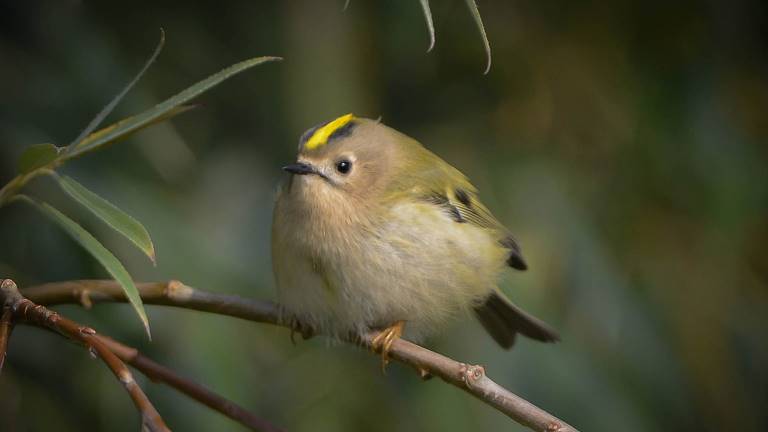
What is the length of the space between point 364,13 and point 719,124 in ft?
3.30

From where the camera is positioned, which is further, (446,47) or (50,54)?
(446,47)

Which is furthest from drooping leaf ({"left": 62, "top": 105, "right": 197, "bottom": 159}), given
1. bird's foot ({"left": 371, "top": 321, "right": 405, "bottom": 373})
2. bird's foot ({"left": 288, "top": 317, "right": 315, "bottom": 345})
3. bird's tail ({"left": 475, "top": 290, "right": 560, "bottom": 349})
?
bird's tail ({"left": 475, "top": 290, "right": 560, "bottom": 349})

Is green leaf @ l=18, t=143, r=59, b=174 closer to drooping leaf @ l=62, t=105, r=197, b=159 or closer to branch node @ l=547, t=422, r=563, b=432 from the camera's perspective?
drooping leaf @ l=62, t=105, r=197, b=159

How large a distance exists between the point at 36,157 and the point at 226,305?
1.30ft

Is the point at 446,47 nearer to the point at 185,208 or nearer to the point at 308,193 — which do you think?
the point at 185,208

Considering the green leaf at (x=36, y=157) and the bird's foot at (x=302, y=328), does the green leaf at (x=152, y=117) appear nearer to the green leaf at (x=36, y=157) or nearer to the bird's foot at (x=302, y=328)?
the green leaf at (x=36, y=157)

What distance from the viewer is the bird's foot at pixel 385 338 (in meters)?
1.97

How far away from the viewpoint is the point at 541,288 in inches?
103

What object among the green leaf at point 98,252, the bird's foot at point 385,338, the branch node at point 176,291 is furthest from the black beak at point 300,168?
the green leaf at point 98,252

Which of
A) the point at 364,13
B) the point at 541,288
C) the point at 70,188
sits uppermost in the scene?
the point at 364,13

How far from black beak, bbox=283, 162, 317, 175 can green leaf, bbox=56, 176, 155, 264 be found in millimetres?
636

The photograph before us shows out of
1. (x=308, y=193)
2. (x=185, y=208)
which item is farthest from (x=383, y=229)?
(x=185, y=208)

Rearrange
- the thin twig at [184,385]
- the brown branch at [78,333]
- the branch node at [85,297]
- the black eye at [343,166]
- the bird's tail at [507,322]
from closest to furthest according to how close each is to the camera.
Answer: the brown branch at [78,333], the thin twig at [184,385], the branch node at [85,297], the black eye at [343,166], the bird's tail at [507,322]

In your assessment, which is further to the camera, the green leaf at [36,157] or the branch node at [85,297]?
the branch node at [85,297]
